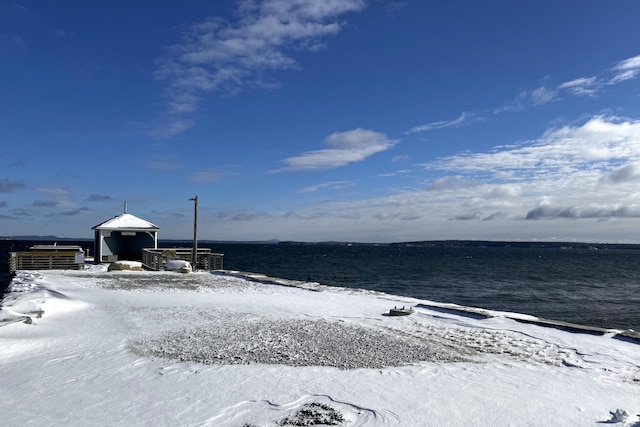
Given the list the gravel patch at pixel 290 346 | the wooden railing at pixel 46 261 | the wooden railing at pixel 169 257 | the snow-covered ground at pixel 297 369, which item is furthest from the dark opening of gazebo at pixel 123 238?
the gravel patch at pixel 290 346

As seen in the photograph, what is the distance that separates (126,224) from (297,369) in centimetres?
2994

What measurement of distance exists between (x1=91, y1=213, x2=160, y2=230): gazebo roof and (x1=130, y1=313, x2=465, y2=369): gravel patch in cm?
2445

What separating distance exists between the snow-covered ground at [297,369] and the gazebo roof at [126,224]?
66.3 feet

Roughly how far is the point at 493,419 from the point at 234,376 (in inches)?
152

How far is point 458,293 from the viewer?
106ft

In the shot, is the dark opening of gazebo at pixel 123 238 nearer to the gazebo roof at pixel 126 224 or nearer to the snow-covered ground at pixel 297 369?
the gazebo roof at pixel 126 224

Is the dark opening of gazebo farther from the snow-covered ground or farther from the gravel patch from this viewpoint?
the gravel patch

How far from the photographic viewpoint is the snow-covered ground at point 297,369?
612 cm

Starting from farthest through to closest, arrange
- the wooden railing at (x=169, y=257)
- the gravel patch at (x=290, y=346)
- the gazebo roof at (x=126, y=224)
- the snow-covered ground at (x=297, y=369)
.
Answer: the gazebo roof at (x=126, y=224) < the wooden railing at (x=169, y=257) < the gravel patch at (x=290, y=346) < the snow-covered ground at (x=297, y=369)

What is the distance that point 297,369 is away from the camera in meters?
8.06

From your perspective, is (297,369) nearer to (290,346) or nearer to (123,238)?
(290,346)

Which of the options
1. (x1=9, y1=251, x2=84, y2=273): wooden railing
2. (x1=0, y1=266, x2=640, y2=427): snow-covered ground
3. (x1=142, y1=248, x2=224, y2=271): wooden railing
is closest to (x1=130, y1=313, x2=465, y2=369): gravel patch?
(x1=0, y1=266, x2=640, y2=427): snow-covered ground

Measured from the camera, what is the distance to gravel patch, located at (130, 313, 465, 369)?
8.69 metres

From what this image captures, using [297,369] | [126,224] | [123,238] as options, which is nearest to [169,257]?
[126,224]
